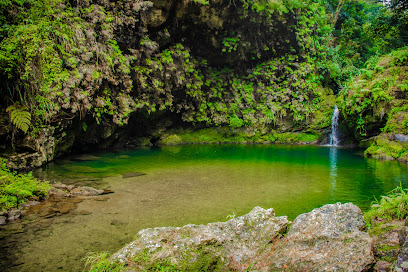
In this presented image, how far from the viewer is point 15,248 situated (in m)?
3.11

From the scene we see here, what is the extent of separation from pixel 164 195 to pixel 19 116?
158 inches

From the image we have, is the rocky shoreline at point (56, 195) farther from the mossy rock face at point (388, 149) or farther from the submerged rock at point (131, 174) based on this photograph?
the mossy rock face at point (388, 149)

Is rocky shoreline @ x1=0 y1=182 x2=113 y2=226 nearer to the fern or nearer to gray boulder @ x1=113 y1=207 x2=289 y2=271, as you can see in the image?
the fern

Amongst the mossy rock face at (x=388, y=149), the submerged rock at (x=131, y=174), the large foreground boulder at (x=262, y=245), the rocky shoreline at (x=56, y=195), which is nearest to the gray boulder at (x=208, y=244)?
the large foreground boulder at (x=262, y=245)

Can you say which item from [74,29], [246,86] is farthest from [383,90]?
[74,29]

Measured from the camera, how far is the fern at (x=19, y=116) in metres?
6.12

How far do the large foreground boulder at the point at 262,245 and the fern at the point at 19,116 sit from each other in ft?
16.6

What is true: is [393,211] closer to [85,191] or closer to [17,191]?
[85,191]

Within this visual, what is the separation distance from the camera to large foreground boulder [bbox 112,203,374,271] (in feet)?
7.09

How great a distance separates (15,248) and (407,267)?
3.86 meters

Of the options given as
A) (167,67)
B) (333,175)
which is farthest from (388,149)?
(167,67)

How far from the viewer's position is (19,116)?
6184 millimetres

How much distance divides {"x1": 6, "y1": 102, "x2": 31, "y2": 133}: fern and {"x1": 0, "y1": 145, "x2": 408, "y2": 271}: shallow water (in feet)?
4.38

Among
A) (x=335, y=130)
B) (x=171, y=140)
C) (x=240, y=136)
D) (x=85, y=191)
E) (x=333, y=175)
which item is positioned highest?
(x=335, y=130)
